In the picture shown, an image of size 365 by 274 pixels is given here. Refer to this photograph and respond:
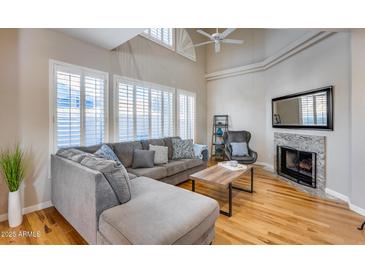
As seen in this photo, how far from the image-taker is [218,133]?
575cm

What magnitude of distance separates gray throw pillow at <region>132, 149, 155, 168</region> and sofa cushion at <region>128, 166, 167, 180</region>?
11 cm

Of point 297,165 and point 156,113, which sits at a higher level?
point 156,113

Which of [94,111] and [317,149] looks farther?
[317,149]

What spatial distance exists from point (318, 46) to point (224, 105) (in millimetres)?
2890

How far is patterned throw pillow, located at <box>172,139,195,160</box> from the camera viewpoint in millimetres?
3723

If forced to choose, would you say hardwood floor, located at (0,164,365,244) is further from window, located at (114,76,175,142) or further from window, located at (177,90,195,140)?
window, located at (177,90,195,140)

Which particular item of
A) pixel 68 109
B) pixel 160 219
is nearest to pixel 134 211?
pixel 160 219

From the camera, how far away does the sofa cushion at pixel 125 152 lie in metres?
2.96

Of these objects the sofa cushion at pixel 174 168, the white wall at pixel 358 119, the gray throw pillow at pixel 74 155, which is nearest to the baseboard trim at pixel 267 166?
the white wall at pixel 358 119

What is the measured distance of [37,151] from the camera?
7.91 feet

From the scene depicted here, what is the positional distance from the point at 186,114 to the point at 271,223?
3718 millimetres

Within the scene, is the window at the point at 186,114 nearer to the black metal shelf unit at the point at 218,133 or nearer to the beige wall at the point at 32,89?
the black metal shelf unit at the point at 218,133

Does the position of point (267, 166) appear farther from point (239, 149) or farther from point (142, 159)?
point (142, 159)
